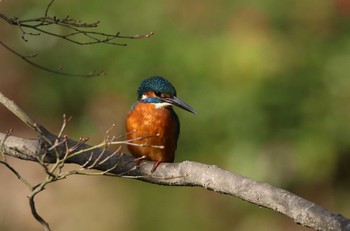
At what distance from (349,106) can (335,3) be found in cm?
110

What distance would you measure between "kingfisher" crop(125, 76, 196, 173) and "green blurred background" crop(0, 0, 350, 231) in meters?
2.14

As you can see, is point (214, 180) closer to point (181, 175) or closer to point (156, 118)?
point (181, 175)

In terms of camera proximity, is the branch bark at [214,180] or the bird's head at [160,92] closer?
the branch bark at [214,180]

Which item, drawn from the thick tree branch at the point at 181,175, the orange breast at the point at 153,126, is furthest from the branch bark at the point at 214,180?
the orange breast at the point at 153,126

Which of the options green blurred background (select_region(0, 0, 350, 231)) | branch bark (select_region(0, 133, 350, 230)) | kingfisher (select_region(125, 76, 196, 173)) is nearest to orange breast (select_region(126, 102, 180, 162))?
kingfisher (select_region(125, 76, 196, 173))

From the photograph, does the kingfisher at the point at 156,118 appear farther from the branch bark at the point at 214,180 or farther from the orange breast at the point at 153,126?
the branch bark at the point at 214,180

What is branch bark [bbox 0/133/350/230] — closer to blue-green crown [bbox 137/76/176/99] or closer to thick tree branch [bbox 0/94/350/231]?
thick tree branch [bbox 0/94/350/231]

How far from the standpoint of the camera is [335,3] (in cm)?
679

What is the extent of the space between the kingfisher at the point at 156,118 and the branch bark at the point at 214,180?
0.56m

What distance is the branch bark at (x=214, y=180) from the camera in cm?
255

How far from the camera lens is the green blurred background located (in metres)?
6.12

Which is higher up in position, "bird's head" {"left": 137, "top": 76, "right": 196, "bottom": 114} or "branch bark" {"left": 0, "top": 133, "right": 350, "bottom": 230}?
"bird's head" {"left": 137, "top": 76, "right": 196, "bottom": 114}

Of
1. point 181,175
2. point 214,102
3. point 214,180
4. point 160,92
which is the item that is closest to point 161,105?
point 160,92

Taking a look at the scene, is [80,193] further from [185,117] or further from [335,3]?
[335,3]
